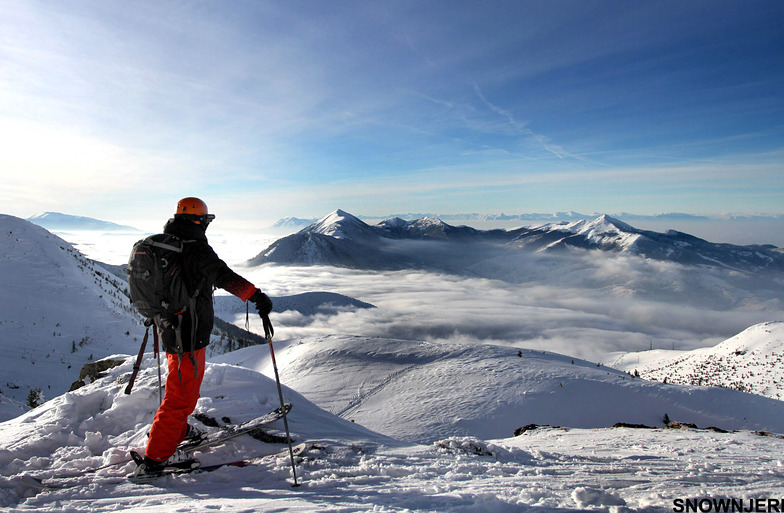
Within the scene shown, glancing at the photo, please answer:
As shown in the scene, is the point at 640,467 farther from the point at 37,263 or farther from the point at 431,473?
the point at 37,263

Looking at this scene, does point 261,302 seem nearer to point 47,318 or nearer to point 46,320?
point 46,320

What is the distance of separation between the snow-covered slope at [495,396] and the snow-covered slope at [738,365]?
112 ft

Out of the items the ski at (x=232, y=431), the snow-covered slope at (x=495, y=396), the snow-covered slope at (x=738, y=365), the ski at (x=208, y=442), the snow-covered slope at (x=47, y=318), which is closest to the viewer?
the ski at (x=208, y=442)

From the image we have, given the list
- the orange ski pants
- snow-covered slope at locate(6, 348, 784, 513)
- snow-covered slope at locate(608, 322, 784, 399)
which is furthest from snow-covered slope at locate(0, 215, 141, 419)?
snow-covered slope at locate(608, 322, 784, 399)

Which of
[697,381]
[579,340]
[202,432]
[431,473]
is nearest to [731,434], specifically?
[431,473]

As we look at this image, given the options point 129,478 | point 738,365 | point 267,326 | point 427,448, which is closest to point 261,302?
point 267,326

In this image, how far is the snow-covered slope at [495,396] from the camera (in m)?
12.5

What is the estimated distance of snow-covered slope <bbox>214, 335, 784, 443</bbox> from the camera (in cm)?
1253

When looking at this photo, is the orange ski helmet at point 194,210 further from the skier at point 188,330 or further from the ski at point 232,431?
the ski at point 232,431

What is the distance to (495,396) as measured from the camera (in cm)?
1363

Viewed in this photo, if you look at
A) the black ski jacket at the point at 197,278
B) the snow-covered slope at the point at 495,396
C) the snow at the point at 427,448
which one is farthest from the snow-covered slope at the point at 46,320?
the black ski jacket at the point at 197,278

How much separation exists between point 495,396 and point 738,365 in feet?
188

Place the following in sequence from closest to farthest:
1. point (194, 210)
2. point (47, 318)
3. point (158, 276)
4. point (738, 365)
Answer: point (158, 276) → point (194, 210) → point (47, 318) → point (738, 365)

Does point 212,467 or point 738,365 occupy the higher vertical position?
point 212,467
